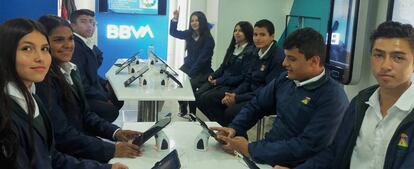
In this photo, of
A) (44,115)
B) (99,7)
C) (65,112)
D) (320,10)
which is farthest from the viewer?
(99,7)

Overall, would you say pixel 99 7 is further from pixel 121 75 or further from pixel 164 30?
pixel 121 75

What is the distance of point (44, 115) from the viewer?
1637 mm

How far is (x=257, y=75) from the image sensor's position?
396cm

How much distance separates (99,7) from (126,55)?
95 cm

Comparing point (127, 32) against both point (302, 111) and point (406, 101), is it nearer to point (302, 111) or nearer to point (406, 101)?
point (302, 111)

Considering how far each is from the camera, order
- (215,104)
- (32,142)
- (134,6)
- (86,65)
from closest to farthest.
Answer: (32,142), (86,65), (215,104), (134,6)

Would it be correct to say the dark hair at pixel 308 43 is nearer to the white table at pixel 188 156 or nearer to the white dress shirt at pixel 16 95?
the white table at pixel 188 156

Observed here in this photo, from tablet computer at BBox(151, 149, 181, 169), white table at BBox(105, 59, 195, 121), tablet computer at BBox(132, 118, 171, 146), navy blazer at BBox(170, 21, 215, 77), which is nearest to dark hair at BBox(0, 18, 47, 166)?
tablet computer at BBox(151, 149, 181, 169)

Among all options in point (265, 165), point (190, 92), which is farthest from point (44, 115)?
point (190, 92)

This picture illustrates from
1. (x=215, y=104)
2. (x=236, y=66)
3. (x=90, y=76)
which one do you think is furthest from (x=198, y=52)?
(x=90, y=76)

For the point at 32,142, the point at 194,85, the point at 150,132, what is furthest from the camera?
the point at 194,85

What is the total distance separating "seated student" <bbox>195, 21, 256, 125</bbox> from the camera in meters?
4.25

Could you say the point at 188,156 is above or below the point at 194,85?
above

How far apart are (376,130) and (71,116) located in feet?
4.95
